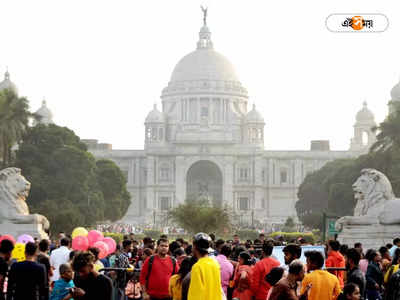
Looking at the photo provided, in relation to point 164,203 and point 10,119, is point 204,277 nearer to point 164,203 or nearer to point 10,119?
point 10,119

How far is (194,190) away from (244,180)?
611cm

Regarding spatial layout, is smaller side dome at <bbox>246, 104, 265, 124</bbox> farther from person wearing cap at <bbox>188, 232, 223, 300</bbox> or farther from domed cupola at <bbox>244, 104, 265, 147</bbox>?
person wearing cap at <bbox>188, 232, 223, 300</bbox>

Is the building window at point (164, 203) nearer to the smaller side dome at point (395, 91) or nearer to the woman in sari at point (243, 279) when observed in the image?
the smaller side dome at point (395, 91)

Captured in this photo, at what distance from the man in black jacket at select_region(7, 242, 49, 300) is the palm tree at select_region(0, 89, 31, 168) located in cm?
4159

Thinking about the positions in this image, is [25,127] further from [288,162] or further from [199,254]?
[288,162]

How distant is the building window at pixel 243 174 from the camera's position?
108 m

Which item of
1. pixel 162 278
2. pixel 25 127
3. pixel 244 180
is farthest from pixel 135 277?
pixel 244 180

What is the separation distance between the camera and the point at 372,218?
28.2 metres

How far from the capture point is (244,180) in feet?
353

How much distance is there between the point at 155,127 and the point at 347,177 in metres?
46.6

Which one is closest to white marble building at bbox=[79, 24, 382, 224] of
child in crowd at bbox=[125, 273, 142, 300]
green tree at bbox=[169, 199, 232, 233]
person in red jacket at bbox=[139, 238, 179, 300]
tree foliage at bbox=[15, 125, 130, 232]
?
tree foliage at bbox=[15, 125, 130, 232]

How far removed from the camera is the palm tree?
176ft

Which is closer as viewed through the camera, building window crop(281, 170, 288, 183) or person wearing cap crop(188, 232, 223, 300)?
person wearing cap crop(188, 232, 223, 300)

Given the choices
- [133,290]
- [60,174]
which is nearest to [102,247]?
[133,290]
